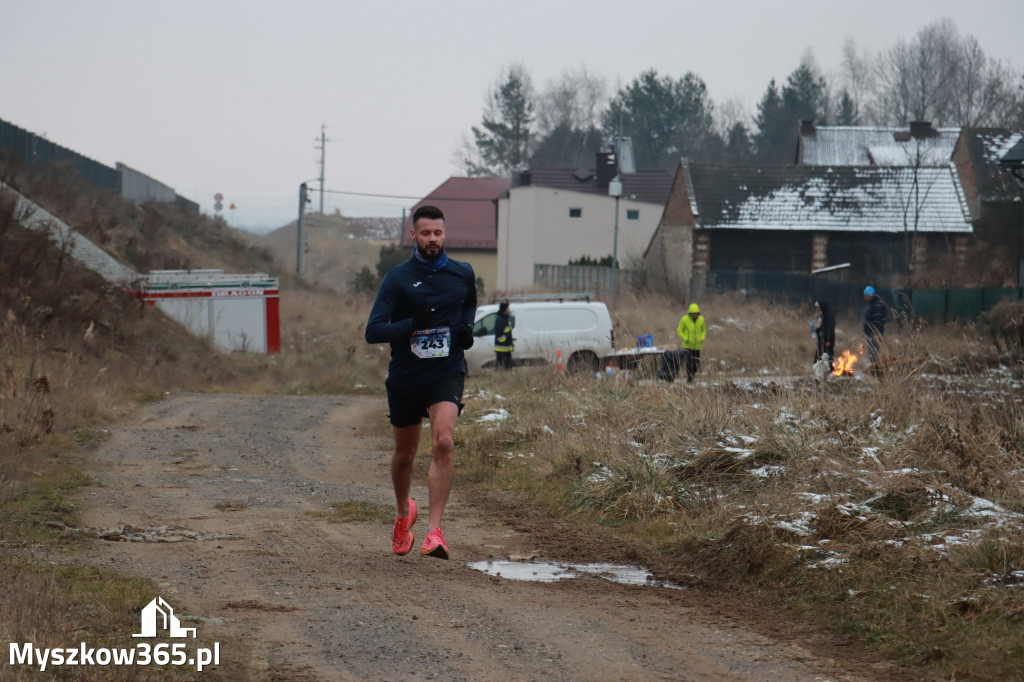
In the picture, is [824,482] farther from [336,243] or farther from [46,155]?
[336,243]

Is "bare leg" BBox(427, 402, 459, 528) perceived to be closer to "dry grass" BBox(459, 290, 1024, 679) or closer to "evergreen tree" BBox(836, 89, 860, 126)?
"dry grass" BBox(459, 290, 1024, 679)

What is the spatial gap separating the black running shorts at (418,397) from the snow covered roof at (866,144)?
59292mm

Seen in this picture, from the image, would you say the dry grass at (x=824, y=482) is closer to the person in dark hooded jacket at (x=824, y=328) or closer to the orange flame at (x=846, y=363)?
the orange flame at (x=846, y=363)

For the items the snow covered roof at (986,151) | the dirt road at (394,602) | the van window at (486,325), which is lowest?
the dirt road at (394,602)

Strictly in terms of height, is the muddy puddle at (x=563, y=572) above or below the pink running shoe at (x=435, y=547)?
below

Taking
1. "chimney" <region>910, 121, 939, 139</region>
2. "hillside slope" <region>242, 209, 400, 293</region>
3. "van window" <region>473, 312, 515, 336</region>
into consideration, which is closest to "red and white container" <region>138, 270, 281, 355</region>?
"van window" <region>473, 312, 515, 336</region>

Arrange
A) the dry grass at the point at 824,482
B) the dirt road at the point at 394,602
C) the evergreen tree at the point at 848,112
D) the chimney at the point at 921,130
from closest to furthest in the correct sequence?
the dirt road at the point at 394,602
the dry grass at the point at 824,482
the chimney at the point at 921,130
the evergreen tree at the point at 848,112

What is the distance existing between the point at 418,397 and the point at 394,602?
1429mm

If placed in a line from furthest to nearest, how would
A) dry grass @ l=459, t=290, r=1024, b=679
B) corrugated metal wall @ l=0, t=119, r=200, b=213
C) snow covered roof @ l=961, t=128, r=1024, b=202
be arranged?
snow covered roof @ l=961, t=128, r=1024, b=202, corrugated metal wall @ l=0, t=119, r=200, b=213, dry grass @ l=459, t=290, r=1024, b=679

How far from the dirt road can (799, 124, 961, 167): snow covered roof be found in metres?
58.1

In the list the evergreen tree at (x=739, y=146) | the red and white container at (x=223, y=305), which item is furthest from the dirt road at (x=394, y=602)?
the evergreen tree at (x=739, y=146)

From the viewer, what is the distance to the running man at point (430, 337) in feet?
21.2

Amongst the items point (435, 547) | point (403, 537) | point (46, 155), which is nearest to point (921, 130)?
point (46, 155)

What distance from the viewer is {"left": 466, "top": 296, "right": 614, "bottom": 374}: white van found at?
2331 cm
